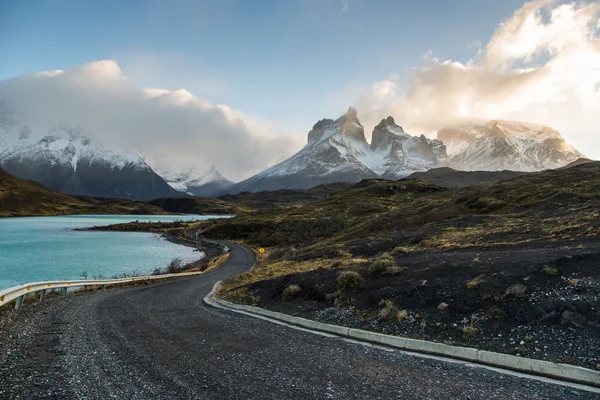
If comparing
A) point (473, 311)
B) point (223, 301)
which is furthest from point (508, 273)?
point (223, 301)

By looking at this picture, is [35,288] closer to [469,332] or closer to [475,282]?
[469,332]

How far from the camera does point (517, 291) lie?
11.4 meters

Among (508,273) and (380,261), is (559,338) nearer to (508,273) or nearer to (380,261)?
(508,273)

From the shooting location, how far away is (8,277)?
42.9 metres

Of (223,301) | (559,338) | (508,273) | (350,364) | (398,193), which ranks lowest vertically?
(223,301)

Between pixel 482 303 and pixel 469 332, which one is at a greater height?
pixel 482 303

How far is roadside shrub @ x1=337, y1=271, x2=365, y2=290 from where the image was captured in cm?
1636

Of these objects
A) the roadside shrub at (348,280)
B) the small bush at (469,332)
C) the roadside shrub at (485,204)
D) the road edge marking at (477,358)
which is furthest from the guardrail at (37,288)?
the roadside shrub at (485,204)

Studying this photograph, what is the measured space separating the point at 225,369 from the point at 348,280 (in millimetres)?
9065

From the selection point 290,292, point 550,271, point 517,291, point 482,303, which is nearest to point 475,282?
point 482,303

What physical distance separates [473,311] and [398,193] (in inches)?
5374

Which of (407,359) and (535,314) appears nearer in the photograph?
(407,359)

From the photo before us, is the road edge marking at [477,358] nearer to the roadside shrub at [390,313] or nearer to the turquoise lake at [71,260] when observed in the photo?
the roadside shrub at [390,313]

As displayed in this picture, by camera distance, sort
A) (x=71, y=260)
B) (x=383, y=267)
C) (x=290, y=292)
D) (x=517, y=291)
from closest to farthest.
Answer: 1. (x=517, y=291)
2. (x=290, y=292)
3. (x=383, y=267)
4. (x=71, y=260)
